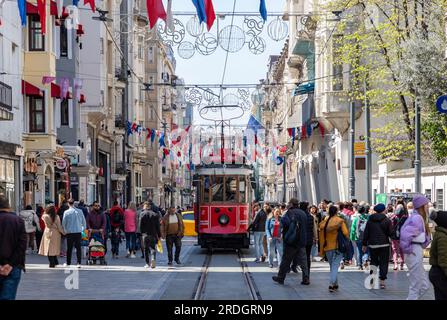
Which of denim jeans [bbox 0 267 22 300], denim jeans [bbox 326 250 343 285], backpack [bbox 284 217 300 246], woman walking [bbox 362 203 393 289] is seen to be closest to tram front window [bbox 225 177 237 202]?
backpack [bbox 284 217 300 246]

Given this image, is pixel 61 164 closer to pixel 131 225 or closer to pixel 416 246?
pixel 131 225

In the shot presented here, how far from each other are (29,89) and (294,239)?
20660mm

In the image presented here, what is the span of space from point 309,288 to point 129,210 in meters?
12.2

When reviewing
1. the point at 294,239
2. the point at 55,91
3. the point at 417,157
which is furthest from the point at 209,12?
the point at 55,91

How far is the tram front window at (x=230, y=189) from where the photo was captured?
35.0 m

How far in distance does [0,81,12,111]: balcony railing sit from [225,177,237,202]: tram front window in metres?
7.80

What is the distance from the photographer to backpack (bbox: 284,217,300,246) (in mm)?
21016

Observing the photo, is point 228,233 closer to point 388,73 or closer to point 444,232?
point 388,73

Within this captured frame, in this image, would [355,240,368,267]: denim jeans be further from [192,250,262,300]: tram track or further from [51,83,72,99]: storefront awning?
[51,83,72,99]: storefront awning

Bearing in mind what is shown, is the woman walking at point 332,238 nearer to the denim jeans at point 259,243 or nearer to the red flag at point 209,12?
the red flag at point 209,12

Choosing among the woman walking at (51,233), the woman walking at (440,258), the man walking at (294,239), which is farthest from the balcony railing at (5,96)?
the woman walking at (440,258)

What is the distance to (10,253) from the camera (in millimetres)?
12836

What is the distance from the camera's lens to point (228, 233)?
3462cm
